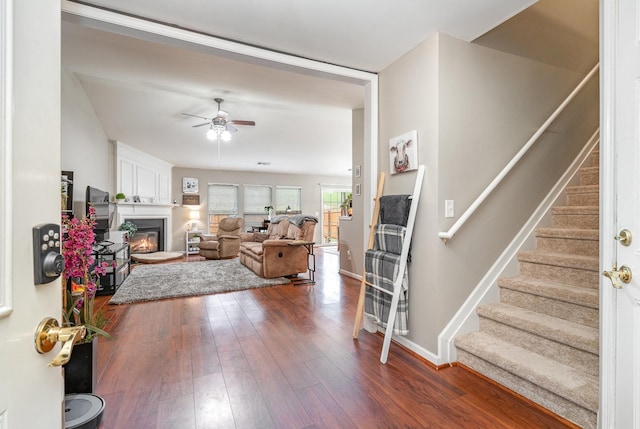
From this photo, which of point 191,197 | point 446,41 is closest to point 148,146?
point 191,197

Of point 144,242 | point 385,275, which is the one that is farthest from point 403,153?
point 144,242

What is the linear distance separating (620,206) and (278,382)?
1956 mm

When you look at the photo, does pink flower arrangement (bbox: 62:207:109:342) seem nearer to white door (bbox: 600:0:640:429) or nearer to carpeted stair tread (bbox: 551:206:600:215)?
white door (bbox: 600:0:640:429)

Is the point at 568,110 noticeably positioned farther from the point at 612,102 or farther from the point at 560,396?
the point at 560,396

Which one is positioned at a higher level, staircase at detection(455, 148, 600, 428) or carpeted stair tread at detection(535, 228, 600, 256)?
carpeted stair tread at detection(535, 228, 600, 256)

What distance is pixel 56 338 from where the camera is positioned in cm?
59

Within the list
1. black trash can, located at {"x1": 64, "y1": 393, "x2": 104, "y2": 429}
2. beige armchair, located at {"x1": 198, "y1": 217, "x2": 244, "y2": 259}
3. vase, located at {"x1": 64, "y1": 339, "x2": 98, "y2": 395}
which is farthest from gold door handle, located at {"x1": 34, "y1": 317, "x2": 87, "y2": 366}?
beige armchair, located at {"x1": 198, "y1": 217, "x2": 244, "y2": 259}

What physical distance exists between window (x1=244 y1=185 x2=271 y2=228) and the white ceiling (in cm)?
287

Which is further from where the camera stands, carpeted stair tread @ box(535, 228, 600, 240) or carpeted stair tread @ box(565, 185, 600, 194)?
carpeted stair tread @ box(565, 185, 600, 194)

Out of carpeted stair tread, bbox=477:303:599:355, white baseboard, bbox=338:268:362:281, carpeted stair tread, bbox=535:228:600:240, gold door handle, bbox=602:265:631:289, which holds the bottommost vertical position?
white baseboard, bbox=338:268:362:281

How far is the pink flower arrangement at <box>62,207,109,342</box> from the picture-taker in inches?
56.4

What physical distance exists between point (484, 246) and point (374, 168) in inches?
42.9

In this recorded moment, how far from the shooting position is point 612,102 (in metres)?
1.26

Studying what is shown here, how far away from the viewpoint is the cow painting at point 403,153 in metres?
2.33
